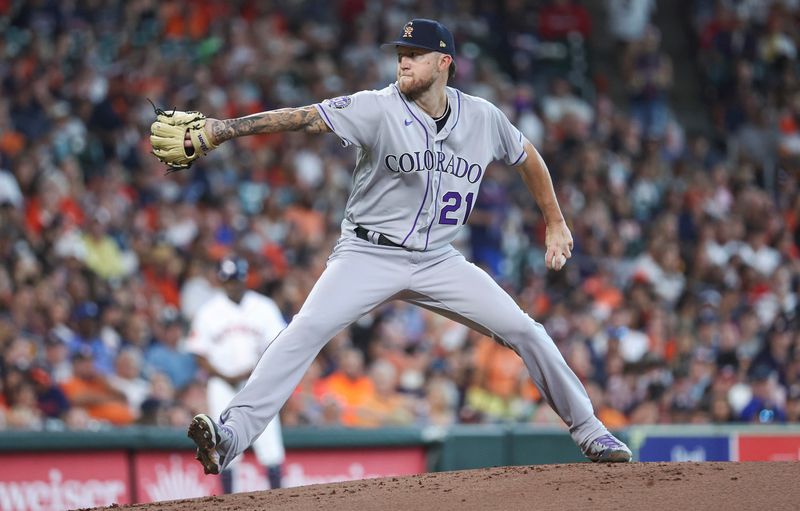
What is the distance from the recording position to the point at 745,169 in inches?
626

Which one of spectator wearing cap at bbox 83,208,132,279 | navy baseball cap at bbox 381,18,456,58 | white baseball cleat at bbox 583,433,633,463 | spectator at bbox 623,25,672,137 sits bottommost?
white baseball cleat at bbox 583,433,633,463

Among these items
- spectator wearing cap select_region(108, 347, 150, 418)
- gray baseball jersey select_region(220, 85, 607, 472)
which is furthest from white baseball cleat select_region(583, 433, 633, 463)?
spectator wearing cap select_region(108, 347, 150, 418)

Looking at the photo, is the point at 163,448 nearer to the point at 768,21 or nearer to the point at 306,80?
the point at 306,80

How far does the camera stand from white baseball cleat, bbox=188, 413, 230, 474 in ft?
17.1

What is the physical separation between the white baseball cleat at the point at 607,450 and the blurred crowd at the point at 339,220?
4477 mm

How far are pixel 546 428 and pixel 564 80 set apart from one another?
7.55m

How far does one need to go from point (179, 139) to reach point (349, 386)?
5574 millimetres

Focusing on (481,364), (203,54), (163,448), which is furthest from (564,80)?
(163,448)

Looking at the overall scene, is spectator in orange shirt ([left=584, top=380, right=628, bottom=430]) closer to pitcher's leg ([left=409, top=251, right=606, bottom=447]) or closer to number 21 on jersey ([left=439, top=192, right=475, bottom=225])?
pitcher's leg ([left=409, top=251, right=606, bottom=447])

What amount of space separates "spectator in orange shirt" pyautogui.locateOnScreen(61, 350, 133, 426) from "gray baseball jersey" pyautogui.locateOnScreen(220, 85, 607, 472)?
447 cm

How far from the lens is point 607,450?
5.86 m

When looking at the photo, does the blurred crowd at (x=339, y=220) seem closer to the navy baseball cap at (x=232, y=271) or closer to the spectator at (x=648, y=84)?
the spectator at (x=648, y=84)

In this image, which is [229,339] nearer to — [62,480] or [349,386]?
[62,480]

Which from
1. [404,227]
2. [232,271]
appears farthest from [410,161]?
[232,271]
